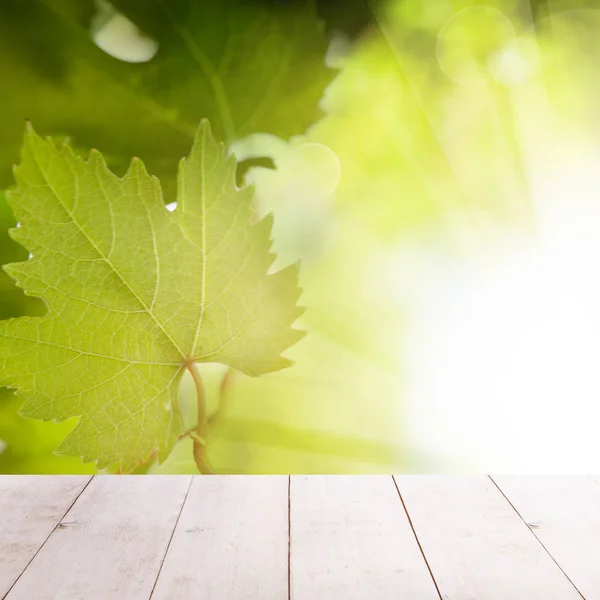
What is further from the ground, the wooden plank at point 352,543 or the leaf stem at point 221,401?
the leaf stem at point 221,401

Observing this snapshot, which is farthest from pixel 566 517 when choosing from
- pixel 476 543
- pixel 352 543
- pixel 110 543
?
pixel 110 543

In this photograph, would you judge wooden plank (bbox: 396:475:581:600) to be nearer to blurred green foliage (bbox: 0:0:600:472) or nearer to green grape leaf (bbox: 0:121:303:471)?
blurred green foliage (bbox: 0:0:600:472)

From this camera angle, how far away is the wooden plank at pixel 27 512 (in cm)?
91

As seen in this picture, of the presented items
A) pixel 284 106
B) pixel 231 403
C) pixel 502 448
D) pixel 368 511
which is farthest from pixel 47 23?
pixel 502 448

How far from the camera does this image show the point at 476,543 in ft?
3.14

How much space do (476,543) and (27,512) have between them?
0.66 meters

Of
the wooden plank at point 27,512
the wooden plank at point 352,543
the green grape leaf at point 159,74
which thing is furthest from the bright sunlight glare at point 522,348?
Result: the wooden plank at point 27,512

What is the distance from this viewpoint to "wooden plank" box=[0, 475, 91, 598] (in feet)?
2.99

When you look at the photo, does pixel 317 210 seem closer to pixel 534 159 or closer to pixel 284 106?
pixel 284 106

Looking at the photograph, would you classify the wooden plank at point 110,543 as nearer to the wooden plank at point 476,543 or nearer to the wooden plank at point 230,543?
the wooden plank at point 230,543

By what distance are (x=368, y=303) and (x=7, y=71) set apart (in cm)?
67

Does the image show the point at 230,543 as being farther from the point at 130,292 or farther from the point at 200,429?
the point at 130,292

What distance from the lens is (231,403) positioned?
1.13 meters

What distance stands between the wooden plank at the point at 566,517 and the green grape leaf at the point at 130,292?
466mm
